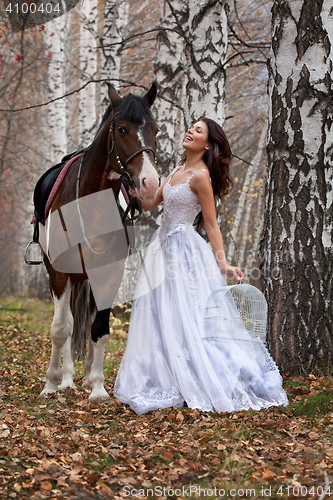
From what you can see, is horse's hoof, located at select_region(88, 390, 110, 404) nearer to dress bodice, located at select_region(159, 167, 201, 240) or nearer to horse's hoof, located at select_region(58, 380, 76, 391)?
horse's hoof, located at select_region(58, 380, 76, 391)

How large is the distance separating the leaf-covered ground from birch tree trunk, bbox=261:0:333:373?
37cm

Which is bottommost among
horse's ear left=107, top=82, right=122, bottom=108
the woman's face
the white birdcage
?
the white birdcage

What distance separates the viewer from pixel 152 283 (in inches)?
159

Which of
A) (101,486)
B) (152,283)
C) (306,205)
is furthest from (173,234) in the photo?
(101,486)

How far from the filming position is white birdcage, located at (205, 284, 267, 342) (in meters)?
3.73

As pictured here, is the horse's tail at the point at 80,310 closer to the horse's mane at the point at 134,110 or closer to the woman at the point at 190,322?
the woman at the point at 190,322

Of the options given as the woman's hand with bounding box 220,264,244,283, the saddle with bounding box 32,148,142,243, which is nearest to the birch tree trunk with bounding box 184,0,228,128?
the saddle with bounding box 32,148,142,243

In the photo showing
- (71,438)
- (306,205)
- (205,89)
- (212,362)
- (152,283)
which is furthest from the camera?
(205,89)

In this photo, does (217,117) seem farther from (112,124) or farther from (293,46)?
(112,124)

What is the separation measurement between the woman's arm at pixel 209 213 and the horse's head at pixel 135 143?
21.3 inches

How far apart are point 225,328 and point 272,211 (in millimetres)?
1289

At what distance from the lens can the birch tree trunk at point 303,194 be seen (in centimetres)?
424

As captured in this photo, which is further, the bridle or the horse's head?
the bridle

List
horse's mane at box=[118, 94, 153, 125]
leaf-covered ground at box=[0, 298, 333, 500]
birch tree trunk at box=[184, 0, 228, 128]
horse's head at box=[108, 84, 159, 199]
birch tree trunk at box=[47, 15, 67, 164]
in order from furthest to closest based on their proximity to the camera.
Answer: birch tree trunk at box=[47, 15, 67, 164], birch tree trunk at box=[184, 0, 228, 128], horse's mane at box=[118, 94, 153, 125], horse's head at box=[108, 84, 159, 199], leaf-covered ground at box=[0, 298, 333, 500]
